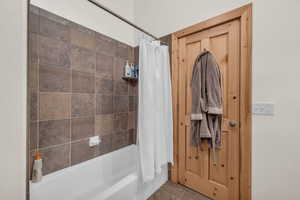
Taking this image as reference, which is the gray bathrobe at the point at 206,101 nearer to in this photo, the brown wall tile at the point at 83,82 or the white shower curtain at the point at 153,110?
the white shower curtain at the point at 153,110

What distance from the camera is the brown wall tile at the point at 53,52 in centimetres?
126

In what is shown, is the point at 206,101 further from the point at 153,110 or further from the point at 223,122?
the point at 153,110

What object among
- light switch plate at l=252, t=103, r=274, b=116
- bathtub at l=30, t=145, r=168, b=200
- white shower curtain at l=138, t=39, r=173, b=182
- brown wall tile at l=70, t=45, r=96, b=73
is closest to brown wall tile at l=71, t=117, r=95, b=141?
bathtub at l=30, t=145, r=168, b=200

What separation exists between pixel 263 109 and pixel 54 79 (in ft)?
6.63

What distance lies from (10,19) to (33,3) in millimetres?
1089

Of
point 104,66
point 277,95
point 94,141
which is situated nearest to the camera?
point 277,95

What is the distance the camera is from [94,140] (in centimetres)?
167

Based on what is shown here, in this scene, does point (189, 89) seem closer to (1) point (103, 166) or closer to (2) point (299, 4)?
(2) point (299, 4)

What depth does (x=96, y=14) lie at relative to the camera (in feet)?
5.63

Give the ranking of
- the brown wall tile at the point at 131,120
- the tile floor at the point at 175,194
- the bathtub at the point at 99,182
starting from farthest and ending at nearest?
the brown wall tile at the point at 131,120
the tile floor at the point at 175,194
the bathtub at the point at 99,182

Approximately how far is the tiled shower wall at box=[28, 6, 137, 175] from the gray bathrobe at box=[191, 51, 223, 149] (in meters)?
1.07

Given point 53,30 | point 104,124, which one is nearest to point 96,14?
point 53,30

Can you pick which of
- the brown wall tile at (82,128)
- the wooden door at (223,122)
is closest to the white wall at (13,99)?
the brown wall tile at (82,128)

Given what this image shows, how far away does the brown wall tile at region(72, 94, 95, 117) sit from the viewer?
59.2 inches
